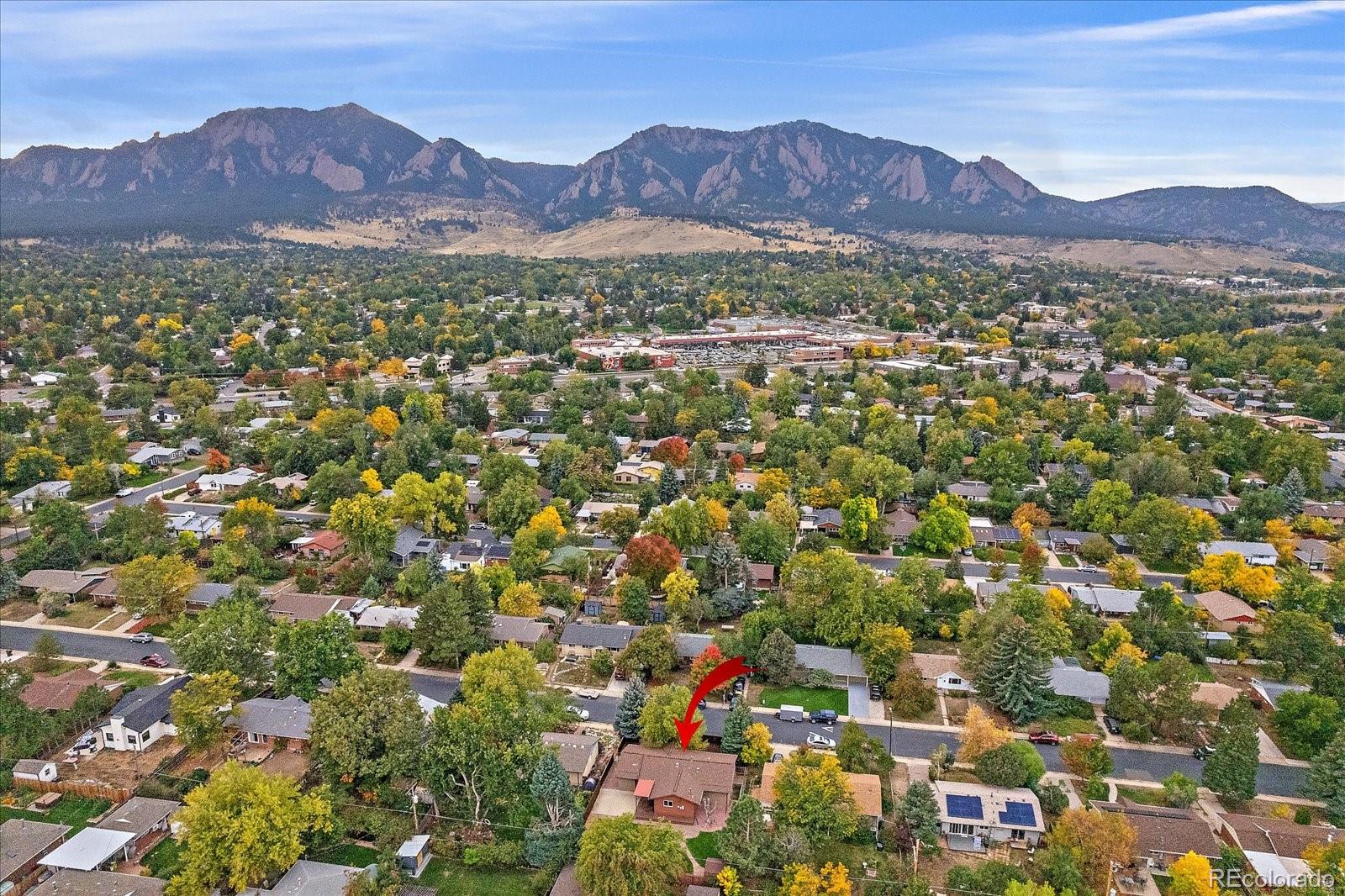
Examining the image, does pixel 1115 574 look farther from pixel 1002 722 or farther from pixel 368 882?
pixel 368 882

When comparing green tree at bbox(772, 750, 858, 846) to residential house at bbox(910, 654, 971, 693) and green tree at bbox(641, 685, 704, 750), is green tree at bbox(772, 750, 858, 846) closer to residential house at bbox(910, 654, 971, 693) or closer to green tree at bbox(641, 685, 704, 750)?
green tree at bbox(641, 685, 704, 750)

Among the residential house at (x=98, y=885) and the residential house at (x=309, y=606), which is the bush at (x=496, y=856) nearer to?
the residential house at (x=98, y=885)

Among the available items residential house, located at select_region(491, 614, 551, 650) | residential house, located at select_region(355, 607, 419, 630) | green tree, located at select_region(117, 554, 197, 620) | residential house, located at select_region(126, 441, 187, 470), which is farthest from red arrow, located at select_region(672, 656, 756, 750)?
residential house, located at select_region(126, 441, 187, 470)

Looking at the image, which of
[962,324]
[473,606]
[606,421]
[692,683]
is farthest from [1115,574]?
[962,324]

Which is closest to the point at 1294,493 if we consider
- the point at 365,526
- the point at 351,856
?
the point at 365,526

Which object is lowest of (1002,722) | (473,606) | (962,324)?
(1002,722)

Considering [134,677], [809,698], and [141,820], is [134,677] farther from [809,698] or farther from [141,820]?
[809,698]
